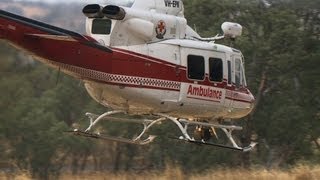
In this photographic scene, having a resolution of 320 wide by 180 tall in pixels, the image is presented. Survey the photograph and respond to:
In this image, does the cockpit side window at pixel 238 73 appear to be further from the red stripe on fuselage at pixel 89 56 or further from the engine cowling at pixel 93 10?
the engine cowling at pixel 93 10

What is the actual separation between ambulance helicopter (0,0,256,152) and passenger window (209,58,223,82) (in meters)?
0.02

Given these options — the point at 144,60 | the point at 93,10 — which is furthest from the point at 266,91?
the point at 93,10

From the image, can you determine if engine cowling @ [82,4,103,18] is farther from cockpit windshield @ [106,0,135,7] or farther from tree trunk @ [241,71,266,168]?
tree trunk @ [241,71,266,168]

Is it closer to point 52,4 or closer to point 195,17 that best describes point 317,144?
point 195,17

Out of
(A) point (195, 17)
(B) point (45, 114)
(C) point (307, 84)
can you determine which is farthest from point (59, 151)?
(C) point (307, 84)

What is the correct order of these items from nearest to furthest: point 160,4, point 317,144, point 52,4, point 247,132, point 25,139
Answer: point 52,4
point 160,4
point 247,132
point 317,144
point 25,139

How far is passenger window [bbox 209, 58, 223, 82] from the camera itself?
42.2 feet

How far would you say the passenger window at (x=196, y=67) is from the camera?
492 inches

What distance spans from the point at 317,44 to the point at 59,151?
50.4ft

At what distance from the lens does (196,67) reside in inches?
496

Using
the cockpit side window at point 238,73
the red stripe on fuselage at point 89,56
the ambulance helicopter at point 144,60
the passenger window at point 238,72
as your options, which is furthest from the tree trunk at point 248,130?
the red stripe on fuselage at point 89,56

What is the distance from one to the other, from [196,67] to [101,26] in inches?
76.7

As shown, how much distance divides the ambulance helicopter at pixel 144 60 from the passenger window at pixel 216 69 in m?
0.02

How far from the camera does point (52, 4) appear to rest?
11.4 meters
